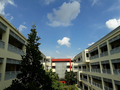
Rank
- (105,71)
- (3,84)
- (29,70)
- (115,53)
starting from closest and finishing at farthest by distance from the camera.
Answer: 1. (29,70)
2. (3,84)
3. (115,53)
4. (105,71)

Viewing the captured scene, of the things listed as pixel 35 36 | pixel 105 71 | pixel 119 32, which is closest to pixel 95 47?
pixel 105 71

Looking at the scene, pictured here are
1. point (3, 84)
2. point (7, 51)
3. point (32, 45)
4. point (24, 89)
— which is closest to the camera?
point (24, 89)

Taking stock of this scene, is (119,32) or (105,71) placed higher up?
(119,32)

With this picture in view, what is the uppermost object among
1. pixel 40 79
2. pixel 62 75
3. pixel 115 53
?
pixel 115 53

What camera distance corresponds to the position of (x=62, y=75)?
36250mm

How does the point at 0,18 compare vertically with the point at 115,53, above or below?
above

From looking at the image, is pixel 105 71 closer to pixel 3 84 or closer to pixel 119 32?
pixel 119 32

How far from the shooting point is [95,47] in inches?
757

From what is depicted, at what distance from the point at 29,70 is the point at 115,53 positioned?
1164cm

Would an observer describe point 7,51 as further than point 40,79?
Yes

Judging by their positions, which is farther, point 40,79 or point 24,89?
point 40,79

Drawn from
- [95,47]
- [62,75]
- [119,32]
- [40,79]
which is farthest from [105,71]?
[62,75]

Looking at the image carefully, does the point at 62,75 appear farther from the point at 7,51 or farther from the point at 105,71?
the point at 7,51

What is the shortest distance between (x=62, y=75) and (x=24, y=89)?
30.9m
